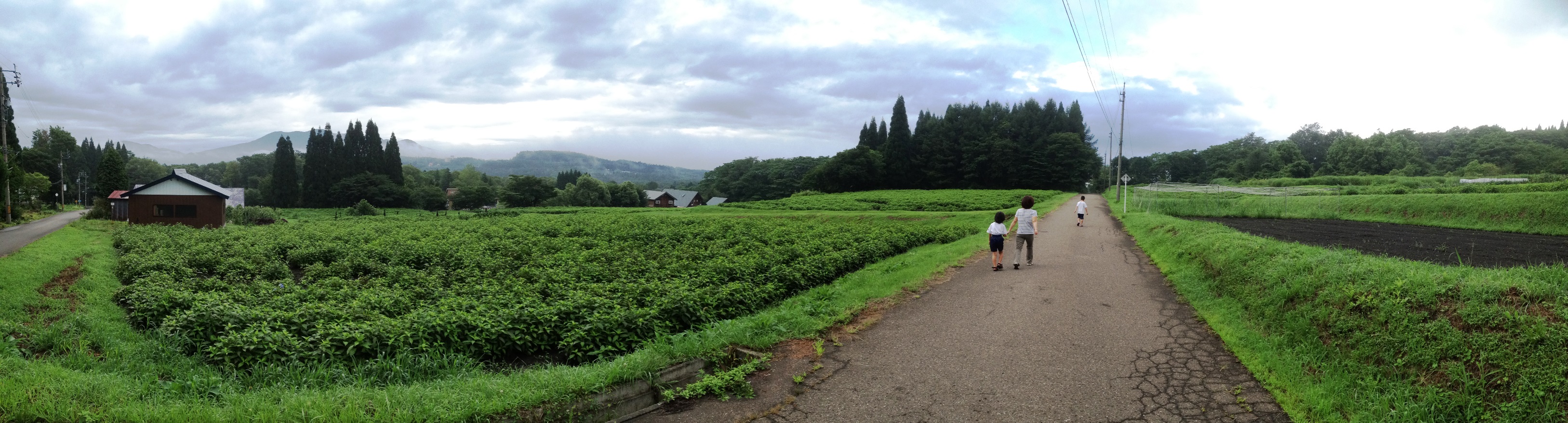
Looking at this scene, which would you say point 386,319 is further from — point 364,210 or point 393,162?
point 393,162

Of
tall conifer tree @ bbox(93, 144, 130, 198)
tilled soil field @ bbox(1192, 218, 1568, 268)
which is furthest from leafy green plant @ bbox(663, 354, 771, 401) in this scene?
tall conifer tree @ bbox(93, 144, 130, 198)

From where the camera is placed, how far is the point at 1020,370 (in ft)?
19.9

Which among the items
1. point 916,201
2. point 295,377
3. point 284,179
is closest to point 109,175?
point 284,179

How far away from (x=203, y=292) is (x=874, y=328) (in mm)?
11160

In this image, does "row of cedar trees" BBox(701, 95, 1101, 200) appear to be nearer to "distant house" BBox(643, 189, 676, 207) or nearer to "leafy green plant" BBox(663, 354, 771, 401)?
"distant house" BBox(643, 189, 676, 207)

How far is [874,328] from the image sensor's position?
7938mm

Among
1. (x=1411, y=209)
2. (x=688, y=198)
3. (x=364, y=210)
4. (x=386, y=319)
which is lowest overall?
(x=364, y=210)

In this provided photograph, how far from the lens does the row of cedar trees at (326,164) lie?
76.1m

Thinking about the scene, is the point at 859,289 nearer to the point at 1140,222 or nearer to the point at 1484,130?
the point at 1140,222

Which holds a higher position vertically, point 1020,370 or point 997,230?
point 997,230

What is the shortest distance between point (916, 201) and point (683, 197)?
7802 centimetres

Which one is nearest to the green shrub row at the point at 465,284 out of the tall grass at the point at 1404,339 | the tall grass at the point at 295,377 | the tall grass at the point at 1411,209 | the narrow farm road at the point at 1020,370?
the tall grass at the point at 295,377

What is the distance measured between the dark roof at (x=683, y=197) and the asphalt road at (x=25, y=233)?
87.9 m

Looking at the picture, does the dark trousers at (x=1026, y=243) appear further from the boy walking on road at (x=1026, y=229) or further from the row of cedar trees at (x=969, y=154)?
the row of cedar trees at (x=969, y=154)
